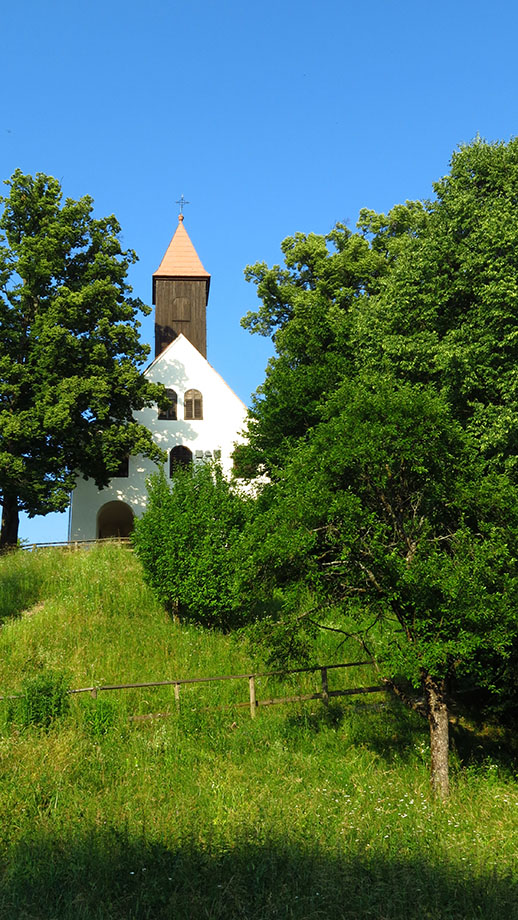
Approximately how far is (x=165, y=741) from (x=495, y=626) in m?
6.60

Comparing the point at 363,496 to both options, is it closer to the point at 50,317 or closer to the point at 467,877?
the point at 467,877

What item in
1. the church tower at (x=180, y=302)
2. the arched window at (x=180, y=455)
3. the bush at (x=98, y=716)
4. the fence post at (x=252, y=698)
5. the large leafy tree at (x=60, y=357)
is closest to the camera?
the bush at (x=98, y=716)

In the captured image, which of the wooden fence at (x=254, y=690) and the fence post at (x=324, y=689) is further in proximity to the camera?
the fence post at (x=324, y=689)

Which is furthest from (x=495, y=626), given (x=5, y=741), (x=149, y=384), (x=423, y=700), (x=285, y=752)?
(x=149, y=384)

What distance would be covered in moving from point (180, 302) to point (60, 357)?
15.8 metres

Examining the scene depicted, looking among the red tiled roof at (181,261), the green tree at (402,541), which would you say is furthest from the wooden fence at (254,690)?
the red tiled roof at (181,261)

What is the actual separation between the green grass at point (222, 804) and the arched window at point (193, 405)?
56.9 ft

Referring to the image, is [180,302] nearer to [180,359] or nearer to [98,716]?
[180,359]

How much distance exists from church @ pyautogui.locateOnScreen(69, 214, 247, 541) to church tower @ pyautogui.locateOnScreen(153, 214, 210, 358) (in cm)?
9

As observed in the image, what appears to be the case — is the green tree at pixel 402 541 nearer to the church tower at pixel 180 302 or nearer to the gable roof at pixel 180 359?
the gable roof at pixel 180 359

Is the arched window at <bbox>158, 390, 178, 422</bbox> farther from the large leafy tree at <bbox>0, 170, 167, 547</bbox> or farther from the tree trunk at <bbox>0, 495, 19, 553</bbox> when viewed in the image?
the tree trunk at <bbox>0, 495, 19, 553</bbox>

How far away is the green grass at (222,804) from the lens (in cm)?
680

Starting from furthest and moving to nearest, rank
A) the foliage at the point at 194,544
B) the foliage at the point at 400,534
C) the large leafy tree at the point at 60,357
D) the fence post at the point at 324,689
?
the large leafy tree at the point at 60,357, the foliage at the point at 194,544, the fence post at the point at 324,689, the foliage at the point at 400,534

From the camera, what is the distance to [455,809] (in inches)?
437
